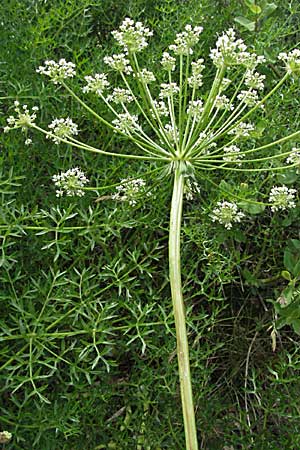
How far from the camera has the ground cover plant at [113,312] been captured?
1093mm

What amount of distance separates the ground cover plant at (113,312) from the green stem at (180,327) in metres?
0.10

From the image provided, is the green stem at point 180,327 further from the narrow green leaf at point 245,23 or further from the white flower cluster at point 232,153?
the narrow green leaf at point 245,23

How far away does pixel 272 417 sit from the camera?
50.6 inches

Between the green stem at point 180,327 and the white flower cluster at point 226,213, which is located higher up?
the white flower cluster at point 226,213

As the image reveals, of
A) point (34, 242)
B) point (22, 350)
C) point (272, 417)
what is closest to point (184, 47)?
point (34, 242)

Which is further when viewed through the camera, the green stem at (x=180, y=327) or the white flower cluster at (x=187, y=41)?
the white flower cluster at (x=187, y=41)

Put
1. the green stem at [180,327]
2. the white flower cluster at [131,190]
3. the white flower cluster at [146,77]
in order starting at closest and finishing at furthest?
1. the green stem at [180,327]
2. the white flower cluster at [146,77]
3. the white flower cluster at [131,190]

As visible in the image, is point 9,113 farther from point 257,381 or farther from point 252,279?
point 257,381

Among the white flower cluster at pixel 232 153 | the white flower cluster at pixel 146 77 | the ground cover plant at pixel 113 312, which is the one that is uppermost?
the white flower cluster at pixel 146 77

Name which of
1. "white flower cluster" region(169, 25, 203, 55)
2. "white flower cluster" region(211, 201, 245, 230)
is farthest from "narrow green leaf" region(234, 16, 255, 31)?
"white flower cluster" region(211, 201, 245, 230)

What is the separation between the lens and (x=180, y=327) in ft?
2.99

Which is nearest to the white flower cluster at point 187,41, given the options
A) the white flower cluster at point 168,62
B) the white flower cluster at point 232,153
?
the white flower cluster at point 168,62

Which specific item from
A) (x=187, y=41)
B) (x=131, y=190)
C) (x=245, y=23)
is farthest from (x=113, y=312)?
(x=245, y=23)

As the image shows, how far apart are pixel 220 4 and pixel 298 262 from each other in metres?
0.65
